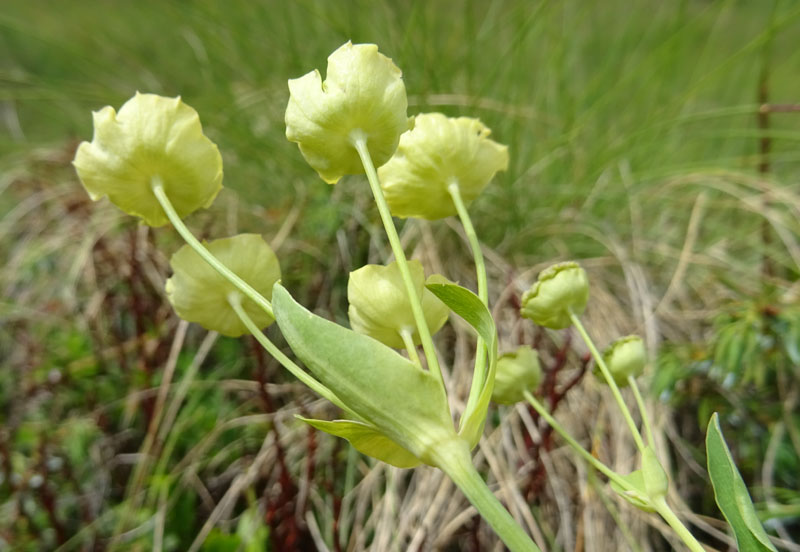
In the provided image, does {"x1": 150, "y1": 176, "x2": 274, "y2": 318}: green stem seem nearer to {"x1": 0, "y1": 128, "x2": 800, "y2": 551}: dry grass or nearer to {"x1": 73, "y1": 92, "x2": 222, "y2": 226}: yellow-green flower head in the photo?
{"x1": 73, "y1": 92, "x2": 222, "y2": 226}: yellow-green flower head

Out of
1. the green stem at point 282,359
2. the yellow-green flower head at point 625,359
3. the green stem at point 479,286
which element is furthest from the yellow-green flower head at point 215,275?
the yellow-green flower head at point 625,359

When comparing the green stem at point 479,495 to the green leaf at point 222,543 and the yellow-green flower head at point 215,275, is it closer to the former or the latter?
the yellow-green flower head at point 215,275

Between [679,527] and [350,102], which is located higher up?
[350,102]

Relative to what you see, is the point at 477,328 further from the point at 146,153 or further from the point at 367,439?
the point at 146,153

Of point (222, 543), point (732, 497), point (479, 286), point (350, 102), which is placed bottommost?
point (222, 543)

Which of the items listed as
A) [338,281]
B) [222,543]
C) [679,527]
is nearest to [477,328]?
[679,527]

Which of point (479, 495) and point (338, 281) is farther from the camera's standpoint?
point (338, 281)

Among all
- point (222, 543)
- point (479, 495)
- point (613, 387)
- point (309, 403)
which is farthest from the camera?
point (309, 403)
